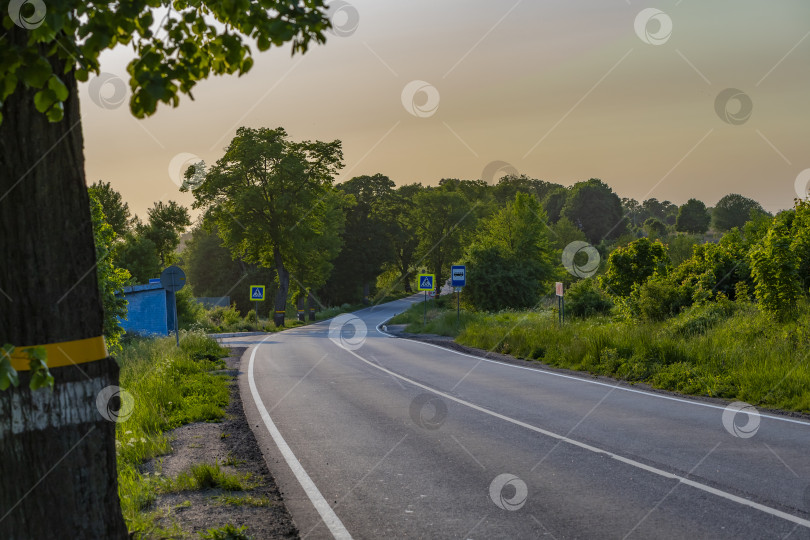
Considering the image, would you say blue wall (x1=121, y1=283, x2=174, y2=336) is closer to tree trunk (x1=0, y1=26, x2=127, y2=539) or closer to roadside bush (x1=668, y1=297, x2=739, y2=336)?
roadside bush (x1=668, y1=297, x2=739, y2=336)

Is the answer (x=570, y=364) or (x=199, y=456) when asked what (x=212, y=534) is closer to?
(x=199, y=456)

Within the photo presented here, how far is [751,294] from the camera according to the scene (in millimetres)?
24562

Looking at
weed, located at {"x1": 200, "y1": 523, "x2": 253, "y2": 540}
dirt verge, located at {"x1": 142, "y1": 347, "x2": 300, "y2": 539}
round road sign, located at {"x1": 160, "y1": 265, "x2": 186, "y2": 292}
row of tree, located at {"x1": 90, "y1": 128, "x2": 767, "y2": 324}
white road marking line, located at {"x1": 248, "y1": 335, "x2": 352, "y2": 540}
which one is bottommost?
white road marking line, located at {"x1": 248, "y1": 335, "x2": 352, "y2": 540}

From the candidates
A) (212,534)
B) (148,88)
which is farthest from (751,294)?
(148,88)

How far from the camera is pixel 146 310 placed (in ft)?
125

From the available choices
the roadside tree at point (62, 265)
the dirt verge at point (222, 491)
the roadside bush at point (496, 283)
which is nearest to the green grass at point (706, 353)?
the dirt verge at point (222, 491)

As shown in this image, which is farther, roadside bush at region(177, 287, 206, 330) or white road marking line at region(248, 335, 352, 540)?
roadside bush at region(177, 287, 206, 330)

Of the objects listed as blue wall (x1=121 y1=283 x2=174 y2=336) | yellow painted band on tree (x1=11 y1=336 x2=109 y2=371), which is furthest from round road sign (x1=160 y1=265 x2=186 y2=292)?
yellow painted band on tree (x1=11 y1=336 x2=109 y2=371)

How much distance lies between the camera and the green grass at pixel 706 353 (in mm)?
12672

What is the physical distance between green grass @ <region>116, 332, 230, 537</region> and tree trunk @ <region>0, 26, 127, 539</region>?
175 cm

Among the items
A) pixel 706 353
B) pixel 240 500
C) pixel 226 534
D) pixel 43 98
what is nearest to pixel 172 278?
pixel 706 353

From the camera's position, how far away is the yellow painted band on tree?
12.3ft

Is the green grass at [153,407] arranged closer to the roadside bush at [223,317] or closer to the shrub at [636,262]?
the shrub at [636,262]

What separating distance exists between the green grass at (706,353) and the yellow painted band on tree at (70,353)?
10894 millimetres
